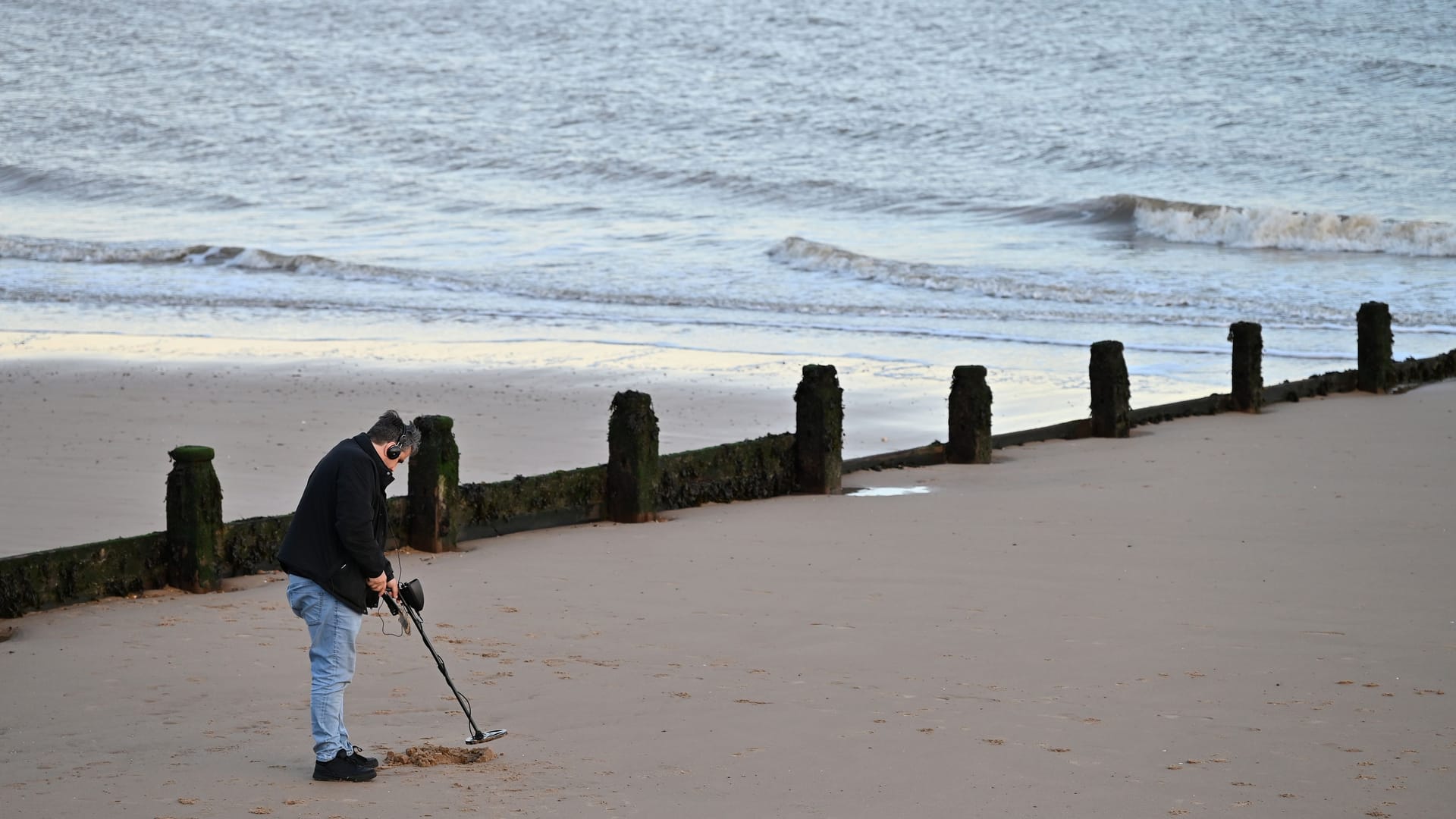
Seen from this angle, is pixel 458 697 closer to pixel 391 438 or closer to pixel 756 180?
pixel 391 438

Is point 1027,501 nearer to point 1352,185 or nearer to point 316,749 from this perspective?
point 316,749

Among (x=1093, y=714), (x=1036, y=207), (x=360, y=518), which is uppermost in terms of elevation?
(x=1036, y=207)

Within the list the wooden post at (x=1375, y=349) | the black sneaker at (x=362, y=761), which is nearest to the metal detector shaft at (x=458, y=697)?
the black sneaker at (x=362, y=761)

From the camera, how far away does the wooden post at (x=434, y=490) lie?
8656 millimetres

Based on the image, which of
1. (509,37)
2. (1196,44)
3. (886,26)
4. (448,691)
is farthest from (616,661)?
(509,37)

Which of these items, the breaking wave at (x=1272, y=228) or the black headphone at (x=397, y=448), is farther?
the breaking wave at (x=1272, y=228)

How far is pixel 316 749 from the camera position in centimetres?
539

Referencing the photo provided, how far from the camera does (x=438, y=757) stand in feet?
18.6

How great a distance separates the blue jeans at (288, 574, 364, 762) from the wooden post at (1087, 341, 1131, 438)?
833cm

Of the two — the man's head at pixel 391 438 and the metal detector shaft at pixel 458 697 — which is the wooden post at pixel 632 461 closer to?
the metal detector shaft at pixel 458 697

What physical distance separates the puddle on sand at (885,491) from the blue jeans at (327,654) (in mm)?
5540

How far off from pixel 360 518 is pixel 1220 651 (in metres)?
3.82

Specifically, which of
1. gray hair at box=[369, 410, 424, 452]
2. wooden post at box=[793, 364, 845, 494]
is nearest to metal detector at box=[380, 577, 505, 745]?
gray hair at box=[369, 410, 424, 452]

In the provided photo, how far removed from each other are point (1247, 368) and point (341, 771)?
33.9ft
